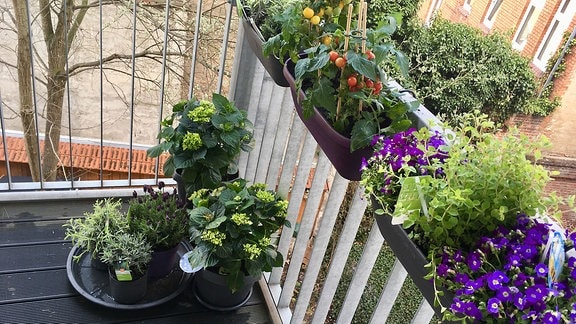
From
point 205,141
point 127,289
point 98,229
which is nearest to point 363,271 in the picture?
point 205,141

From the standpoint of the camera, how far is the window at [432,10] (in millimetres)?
3857

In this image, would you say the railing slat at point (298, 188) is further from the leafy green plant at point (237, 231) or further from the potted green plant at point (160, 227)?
the potted green plant at point (160, 227)

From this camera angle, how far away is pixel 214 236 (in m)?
1.59

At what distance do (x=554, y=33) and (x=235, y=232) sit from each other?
3.76 metres

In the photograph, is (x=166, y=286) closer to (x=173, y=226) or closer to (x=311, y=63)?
(x=173, y=226)

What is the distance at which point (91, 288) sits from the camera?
6.04 feet

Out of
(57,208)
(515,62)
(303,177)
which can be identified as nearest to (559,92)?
(515,62)

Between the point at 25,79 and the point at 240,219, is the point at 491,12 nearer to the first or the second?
the point at 240,219

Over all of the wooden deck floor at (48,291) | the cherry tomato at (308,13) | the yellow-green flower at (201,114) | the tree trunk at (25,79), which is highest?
the cherry tomato at (308,13)

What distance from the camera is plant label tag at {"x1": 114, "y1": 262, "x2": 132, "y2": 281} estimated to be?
168cm

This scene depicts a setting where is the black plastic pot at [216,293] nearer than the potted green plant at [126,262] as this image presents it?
No

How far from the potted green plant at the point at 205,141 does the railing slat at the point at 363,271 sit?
702 mm

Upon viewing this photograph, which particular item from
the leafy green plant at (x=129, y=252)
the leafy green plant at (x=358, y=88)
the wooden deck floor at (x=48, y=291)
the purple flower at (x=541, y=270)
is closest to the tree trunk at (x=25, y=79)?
the wooden deck floor at (x=48, y=291)

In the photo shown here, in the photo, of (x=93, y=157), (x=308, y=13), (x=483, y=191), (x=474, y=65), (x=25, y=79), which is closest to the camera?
(x=483, y=191)
